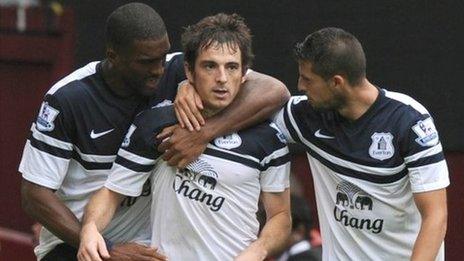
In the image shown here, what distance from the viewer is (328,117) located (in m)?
A: 6.70

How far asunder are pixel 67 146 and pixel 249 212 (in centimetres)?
85

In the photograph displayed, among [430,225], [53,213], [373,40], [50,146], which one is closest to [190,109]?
[50,146]

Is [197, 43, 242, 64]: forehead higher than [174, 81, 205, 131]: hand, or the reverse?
[197, 43, 242, 64]: forehead

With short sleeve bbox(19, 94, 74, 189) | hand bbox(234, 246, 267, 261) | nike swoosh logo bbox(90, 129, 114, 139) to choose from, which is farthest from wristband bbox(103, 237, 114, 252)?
hand bbox(234, 246, 267, 261)

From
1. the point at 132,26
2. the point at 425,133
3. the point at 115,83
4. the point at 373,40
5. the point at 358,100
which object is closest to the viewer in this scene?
the point at 425,133

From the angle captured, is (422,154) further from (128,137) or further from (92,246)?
(92,246)

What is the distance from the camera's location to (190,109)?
6555 millimetres

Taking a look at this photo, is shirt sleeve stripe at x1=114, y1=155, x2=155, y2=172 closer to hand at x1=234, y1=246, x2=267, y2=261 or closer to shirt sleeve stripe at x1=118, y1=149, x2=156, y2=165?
shirt sleeve stripe at x1=118, y1=149, x2=156, y2=165

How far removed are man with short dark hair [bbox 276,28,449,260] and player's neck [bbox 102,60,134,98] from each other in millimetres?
665

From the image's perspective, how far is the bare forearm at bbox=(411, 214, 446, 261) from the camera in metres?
6.36

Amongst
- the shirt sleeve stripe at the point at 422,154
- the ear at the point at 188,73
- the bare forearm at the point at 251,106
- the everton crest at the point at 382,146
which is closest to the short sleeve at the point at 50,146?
the ear at the point at 188,73

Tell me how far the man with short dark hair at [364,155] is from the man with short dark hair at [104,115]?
0.88 ft

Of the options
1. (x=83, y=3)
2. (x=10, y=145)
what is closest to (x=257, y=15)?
(x=83, y=3)

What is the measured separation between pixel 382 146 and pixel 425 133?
0.19 meters
